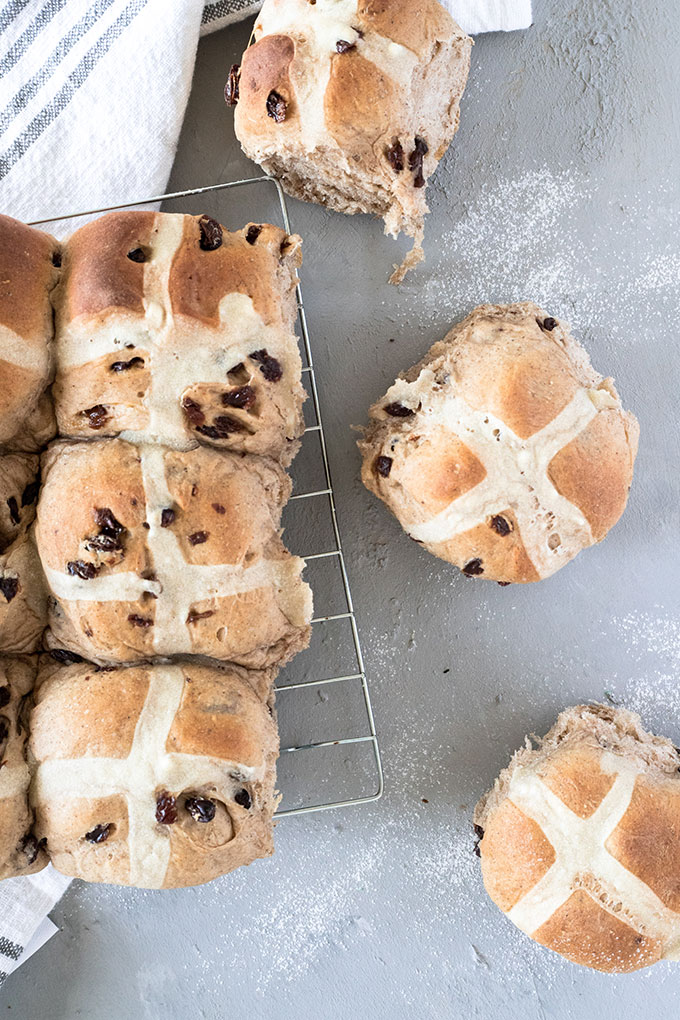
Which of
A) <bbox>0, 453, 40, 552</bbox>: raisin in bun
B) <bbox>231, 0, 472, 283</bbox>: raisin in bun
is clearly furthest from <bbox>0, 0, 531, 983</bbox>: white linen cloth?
<bbox>0, 453, 40, 552</bbox>: raisin in bun

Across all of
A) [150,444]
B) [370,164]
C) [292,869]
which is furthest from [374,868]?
[370,164]

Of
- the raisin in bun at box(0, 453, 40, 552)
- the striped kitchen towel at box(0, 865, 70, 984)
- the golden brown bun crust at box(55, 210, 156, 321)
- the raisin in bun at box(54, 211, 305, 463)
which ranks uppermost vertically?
the golden brown bun crust at box(55, 210, 156, 321)

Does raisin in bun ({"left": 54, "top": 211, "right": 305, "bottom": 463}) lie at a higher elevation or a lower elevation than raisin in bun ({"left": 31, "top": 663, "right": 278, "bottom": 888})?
higher

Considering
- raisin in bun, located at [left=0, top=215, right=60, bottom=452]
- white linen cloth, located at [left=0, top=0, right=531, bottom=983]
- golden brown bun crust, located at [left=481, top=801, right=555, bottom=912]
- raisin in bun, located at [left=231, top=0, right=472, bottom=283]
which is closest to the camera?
raisin in bun, located at [left=0, top=215, right=60, bottom=452]

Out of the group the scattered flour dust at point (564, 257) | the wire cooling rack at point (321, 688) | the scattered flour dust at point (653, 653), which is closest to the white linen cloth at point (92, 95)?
the wire cooling rack at point (321, 688)

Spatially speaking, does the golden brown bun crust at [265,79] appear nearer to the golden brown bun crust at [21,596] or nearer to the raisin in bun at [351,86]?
the raisin in bun at [351,86]

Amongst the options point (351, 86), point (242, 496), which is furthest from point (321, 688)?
point (351, 86)

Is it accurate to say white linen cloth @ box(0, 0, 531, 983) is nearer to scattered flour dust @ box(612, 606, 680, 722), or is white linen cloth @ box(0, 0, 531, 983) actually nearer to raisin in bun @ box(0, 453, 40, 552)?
raisin in bun @ box(0, 453, 40, 552)

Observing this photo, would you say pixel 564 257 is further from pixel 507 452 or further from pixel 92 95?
pixel 92 95
